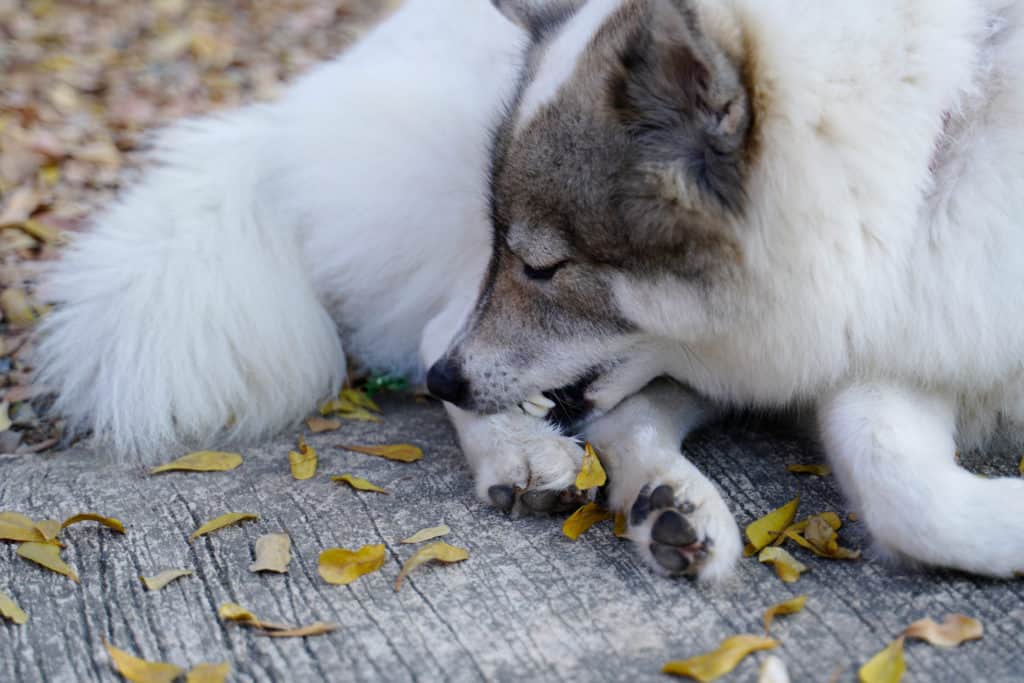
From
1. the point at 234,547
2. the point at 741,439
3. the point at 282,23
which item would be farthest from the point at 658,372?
the point at 282,23

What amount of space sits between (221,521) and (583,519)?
75 cm

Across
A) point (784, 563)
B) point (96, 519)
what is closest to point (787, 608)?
point (784, 563)

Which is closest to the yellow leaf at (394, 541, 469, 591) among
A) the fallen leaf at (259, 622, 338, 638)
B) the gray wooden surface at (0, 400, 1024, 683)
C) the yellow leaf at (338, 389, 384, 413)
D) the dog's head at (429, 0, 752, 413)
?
the gray wooden surface at (0, 400, 1024, 683)

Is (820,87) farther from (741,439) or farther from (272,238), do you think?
(272,238)

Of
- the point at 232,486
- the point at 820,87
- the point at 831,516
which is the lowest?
the point at 232,486

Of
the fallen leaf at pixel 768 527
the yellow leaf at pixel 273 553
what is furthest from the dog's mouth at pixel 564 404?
the yellow leaf at pixel 273 553

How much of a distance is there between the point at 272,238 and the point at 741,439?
54.7 inches

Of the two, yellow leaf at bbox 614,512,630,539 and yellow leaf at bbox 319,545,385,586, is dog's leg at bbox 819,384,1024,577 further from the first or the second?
yellow leaf at bbox 319,545,385,586

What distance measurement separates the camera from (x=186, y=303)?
2682 mm

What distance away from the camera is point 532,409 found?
2.41m

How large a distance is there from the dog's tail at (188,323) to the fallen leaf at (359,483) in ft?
1.37

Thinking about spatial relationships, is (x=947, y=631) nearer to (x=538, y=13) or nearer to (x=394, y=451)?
(x=394, y=451)

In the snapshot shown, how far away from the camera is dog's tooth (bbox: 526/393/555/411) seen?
2.37 meters

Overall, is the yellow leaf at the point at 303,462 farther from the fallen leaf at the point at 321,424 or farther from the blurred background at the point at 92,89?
the blurred background at the point at 92,89
